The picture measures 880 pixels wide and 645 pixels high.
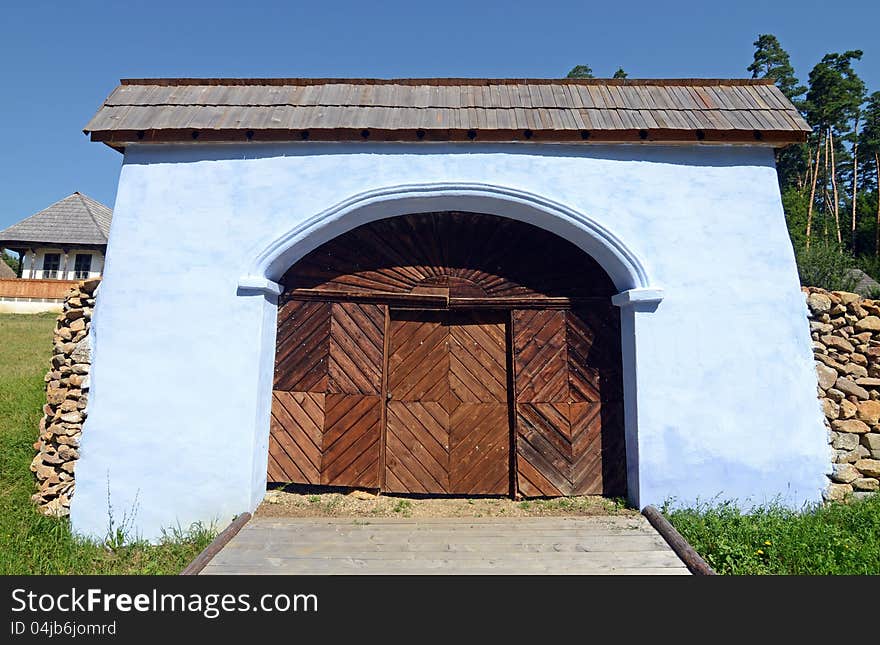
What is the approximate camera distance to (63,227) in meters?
22.8

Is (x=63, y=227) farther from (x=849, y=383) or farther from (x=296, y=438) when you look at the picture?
(x=849, y=383)

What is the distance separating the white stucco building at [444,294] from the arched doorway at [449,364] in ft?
0.08

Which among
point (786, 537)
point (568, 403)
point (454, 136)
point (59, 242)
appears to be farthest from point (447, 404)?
point (59, 242)

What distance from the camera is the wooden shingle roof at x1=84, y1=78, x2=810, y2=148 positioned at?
546cm

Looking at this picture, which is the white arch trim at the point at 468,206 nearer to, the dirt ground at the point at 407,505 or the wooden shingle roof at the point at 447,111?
the wooden shingle roof at the point at 447,111

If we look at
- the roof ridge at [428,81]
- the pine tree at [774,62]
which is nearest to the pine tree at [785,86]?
the pine tree at [774,62]

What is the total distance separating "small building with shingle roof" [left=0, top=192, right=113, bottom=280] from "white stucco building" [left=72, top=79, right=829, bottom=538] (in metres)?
20.4

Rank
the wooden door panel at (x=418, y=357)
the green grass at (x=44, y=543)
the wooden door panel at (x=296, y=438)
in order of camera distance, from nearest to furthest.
A: 1. the green grass at (x=44, y=543)
2. the wooden door panel at (x=296, y=438)
3. the wooden door panel at (x=418, y=357)

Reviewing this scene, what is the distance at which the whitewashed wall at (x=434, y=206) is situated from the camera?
17.0 feet

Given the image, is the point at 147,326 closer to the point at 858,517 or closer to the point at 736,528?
the point at 736,528

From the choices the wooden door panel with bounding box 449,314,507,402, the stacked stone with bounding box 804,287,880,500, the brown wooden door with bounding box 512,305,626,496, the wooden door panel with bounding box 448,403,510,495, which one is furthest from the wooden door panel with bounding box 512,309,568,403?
the stacked stone with bounding box 804,287,880,500

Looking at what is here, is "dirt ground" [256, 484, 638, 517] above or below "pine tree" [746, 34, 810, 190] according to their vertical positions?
below

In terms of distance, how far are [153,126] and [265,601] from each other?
15.7ft

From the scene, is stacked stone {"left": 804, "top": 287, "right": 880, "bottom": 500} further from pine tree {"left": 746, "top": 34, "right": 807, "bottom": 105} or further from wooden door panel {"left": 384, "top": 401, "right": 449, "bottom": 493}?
pine tree {"left": 746, "top": 34, "right": 807, "bottom": 105}
